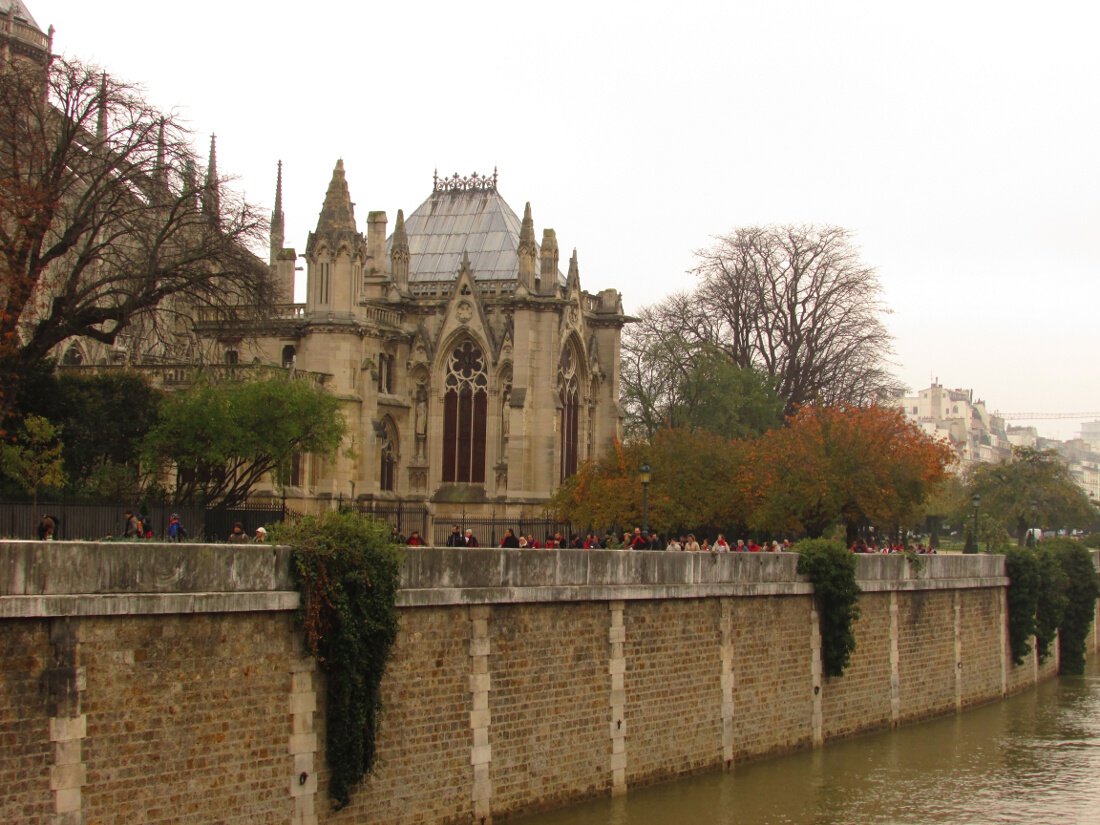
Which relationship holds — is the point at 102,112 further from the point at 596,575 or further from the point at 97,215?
the point at 596,575

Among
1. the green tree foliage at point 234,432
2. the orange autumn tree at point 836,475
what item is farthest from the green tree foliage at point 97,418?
the orange autumn tree at point 836,475

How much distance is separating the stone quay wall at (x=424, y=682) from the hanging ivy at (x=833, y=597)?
0.40 metres

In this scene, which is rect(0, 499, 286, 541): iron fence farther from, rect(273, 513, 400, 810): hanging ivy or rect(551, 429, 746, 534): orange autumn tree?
rect(551, 429, 746, 534): orange autumn tree

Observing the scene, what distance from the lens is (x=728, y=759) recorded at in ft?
90.1

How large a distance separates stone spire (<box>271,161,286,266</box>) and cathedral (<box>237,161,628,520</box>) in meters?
1.03

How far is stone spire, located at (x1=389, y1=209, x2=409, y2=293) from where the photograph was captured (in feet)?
179

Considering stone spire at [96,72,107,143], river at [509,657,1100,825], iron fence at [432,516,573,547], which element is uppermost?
stone spire at [96,72,107,143]

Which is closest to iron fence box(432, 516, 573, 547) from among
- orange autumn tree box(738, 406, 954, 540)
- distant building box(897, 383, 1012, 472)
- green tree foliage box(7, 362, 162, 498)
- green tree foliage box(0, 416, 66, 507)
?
orange autumn tree box(738, 406, 954, 540)

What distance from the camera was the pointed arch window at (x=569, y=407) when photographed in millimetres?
54312

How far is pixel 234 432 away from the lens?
33844 mm

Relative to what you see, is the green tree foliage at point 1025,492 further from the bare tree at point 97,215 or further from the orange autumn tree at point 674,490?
the bare tree at point 97,215

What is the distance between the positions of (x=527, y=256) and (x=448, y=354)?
4176 millimetres

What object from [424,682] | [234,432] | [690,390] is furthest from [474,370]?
[424,682]

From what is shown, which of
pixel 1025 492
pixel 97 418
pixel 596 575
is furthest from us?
pixel 1025 492
